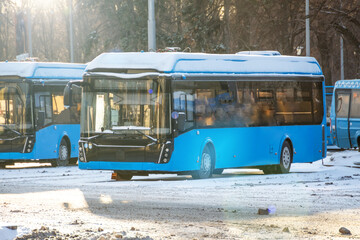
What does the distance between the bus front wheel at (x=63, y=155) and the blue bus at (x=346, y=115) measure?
37.4ft

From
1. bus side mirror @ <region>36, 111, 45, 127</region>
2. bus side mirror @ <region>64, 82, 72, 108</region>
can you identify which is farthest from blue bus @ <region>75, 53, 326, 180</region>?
bus side mirror @ <region>36, 111, 45, 127</region>

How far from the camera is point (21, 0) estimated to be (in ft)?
200

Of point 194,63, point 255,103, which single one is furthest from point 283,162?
point 194,63

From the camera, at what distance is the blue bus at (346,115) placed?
3628 centimetres

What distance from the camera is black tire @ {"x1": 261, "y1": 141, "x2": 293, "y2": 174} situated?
80.4 ft

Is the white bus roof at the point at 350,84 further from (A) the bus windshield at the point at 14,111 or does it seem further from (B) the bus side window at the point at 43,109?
(A) the bus windshield at the point at 14,111

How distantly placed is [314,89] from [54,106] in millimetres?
7920

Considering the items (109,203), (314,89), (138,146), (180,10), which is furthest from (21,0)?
(109,203)

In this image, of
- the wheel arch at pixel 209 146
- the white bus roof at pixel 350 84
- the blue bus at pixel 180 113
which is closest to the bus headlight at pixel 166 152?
the blue bus at pixel 180 113

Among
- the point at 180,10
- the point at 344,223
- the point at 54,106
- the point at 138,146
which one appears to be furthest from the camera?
the point at 180,10

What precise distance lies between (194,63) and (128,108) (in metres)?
2.03

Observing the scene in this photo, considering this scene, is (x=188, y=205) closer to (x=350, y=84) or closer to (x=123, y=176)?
(x=123, y=176)

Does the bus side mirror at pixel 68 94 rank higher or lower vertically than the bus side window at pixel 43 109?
higher

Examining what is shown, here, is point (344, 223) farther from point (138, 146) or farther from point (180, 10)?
point (180, 10)
